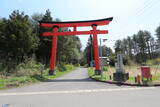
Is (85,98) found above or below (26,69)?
below

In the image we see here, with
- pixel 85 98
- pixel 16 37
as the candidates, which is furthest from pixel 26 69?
pixel 85 98

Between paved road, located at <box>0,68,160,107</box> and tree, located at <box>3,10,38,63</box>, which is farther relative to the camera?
tree, located at <box>3,10,38,63</box>

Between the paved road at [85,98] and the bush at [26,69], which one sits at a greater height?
the bush at [26,69]

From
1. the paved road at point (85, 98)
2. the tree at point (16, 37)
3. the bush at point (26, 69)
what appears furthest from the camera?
the tree at point (16, 37)

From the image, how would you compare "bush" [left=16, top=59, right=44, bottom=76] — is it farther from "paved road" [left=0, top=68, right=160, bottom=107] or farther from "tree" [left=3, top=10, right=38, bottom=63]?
"paved road" [left=0, top=68, right=160, bottom=107]

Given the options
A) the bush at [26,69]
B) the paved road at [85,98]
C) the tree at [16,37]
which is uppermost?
the tree at [16,37]

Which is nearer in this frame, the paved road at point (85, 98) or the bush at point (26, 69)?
the paved road at point (85, 98)

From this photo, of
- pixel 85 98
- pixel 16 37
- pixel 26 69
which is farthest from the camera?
pixel 16 37

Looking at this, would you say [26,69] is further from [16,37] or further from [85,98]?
[85,98]

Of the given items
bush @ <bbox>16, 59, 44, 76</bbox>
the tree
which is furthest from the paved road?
the tree

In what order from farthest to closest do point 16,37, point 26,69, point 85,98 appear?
point 16,37 < point 26,69 < point 85,98

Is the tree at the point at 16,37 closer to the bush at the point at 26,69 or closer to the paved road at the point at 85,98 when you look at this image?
the bush at the point at 26,69

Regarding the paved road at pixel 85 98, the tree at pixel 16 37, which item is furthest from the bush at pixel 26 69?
the paved road at pixel 85 98

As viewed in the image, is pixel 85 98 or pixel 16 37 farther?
pixel 16 37
